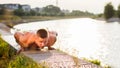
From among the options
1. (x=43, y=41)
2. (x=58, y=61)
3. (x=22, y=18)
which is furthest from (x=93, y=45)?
(x=22, y=18)

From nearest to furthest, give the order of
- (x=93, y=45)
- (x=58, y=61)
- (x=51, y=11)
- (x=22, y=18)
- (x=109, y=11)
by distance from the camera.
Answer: (x=58, y=61)
(x=93, y=45)
(x=22, y=18)
(x=109, y=11)
(x=51, y=11)

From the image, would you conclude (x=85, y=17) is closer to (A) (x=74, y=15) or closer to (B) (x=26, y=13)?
(A) (x=74, y=15)

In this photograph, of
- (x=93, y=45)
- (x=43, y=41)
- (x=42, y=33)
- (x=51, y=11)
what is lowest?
(x=51, y=11)

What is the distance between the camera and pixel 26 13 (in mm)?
56312

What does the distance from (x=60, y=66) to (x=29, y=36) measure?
8.29 feet

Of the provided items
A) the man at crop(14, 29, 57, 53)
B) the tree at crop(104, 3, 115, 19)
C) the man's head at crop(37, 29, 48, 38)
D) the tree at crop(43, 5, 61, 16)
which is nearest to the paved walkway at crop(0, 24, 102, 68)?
the man at crop(14, 29, 57, 53)

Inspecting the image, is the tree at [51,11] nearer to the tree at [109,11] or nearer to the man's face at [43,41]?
the tree at [109,11]

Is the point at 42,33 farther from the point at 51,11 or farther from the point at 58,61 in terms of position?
the point at 51,11

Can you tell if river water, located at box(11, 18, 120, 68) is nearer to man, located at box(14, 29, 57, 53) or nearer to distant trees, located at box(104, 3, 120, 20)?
man, located at box(14, 29, 57, 53)

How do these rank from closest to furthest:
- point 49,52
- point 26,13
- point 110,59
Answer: point 49,52 < point 110,59 < point 26,13

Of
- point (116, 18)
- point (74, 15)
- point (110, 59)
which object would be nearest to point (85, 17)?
point (74, 15)

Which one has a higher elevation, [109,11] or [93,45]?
[93,45]

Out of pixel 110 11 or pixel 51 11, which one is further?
pixel 51 11

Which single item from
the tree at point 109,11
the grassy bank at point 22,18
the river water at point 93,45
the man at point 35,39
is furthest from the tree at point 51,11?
the man at point 35,39
